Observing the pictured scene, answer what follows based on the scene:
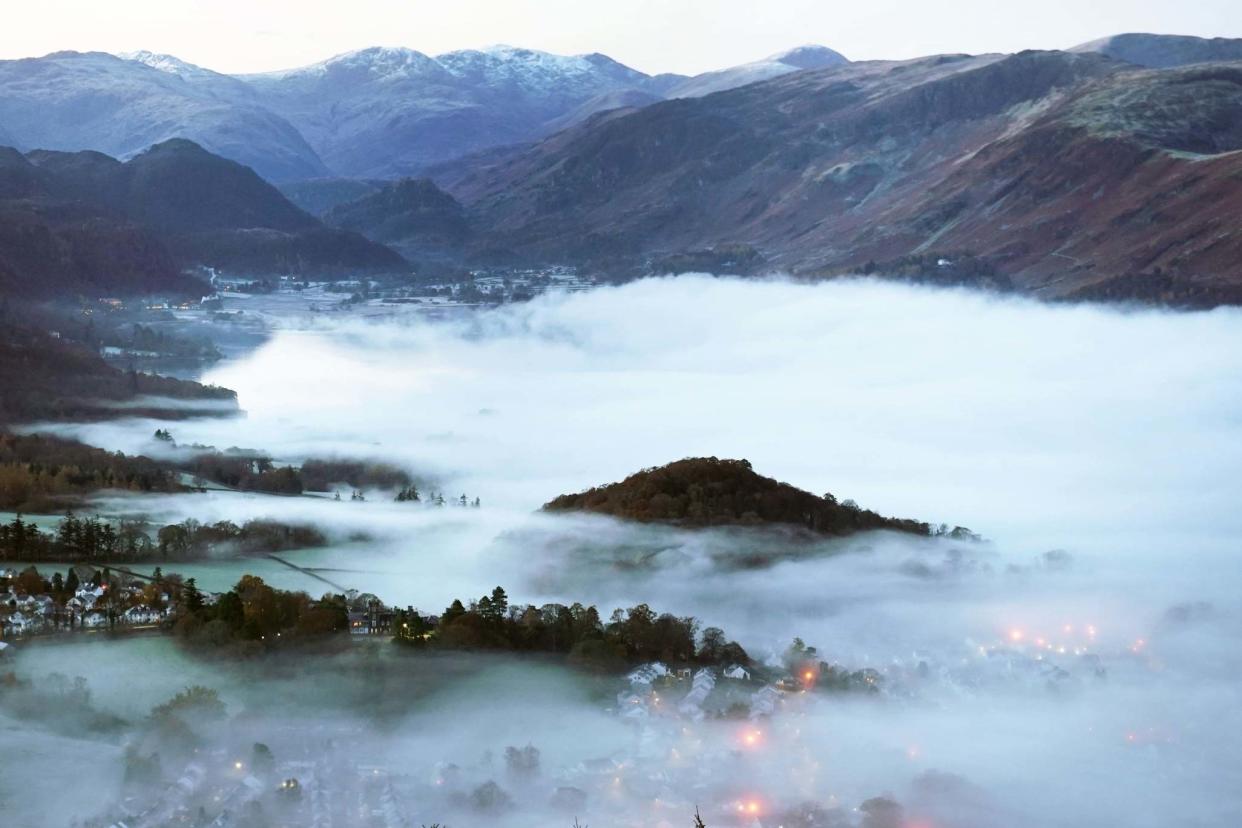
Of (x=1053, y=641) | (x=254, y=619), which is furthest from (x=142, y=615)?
(x=1053, y=641)

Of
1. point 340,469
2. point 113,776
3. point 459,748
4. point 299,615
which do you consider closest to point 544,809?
point 459,748

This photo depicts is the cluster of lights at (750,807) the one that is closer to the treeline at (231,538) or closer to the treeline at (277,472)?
the treeline at (231,538)

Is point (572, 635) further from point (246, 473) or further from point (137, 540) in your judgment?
point (246, 473)

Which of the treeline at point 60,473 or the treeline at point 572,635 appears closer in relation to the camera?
the treeline at point 572,635

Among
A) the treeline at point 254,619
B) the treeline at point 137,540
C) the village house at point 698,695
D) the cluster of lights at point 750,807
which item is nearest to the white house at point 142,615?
the treeline at point 254,619

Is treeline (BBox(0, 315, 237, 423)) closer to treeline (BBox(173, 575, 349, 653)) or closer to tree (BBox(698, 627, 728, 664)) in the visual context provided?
treeline (BBox(173, 575, 349, 653))
